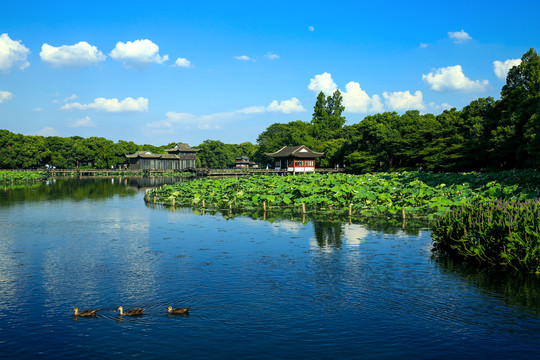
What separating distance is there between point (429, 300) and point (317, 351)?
5.07 m

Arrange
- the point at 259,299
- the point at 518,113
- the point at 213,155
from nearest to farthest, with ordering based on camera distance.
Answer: the point at 259,299, the point at 518,113, the point at 213,155

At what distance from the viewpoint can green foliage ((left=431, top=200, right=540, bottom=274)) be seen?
619 inches

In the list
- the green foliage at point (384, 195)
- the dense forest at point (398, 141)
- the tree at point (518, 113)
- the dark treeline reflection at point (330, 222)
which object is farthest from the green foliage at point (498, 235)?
the tree at point (518, 113)

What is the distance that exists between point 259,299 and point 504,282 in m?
8.63

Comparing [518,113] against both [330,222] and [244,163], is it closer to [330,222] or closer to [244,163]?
[330,222]

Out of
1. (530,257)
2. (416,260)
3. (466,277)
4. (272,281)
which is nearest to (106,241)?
(272,281)

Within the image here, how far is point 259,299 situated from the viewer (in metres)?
14.1

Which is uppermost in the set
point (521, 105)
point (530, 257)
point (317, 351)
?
point (521, 105)

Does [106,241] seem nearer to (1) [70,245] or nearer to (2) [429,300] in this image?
(1) [70,245]

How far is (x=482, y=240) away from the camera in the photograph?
1755cm

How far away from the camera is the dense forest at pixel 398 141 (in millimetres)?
46469

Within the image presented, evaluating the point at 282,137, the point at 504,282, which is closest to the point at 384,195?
the point at 504,282

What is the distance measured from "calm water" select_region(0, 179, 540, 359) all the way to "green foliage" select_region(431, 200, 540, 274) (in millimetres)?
919

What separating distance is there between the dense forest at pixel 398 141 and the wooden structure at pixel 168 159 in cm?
1260
